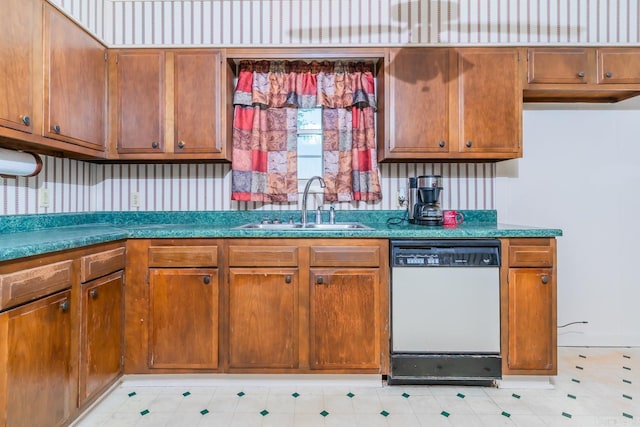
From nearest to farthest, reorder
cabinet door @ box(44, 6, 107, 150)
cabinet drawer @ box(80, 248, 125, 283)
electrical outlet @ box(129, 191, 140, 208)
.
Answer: cabinet drawer @ box(80, 248, 125, 283), cabinet door @ box(44, 6, 107, 150), electrical outlet @ box(129, 191, 140, 208)

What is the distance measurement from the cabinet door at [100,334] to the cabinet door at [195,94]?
104 centimetres

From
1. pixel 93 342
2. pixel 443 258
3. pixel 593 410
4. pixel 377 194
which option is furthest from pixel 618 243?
pixel 93 342

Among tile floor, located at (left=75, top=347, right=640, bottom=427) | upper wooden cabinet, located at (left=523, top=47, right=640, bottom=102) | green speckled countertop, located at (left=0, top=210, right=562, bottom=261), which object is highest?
upper wooden cabinet, located at (left=523, top=47, right=640, bottom=102)

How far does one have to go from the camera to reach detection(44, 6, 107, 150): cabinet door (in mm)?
1851

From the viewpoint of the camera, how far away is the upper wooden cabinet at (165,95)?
237cm

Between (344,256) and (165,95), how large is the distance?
164 cm

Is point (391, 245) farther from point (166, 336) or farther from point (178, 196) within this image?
point (178, 196)

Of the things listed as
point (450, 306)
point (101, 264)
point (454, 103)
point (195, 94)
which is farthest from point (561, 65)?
point (101, 264)

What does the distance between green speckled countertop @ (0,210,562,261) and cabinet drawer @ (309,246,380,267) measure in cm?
8

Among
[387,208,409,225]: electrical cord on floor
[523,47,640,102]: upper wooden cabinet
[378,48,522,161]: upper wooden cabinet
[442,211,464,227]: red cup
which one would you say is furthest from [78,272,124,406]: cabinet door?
[523,47,640,102]: upper wooden cabinet

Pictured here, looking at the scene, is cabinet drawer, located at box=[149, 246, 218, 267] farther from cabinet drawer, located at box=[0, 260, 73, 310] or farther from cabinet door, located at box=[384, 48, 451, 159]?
cabinet door, located at box=[384, 48, 451, 159]

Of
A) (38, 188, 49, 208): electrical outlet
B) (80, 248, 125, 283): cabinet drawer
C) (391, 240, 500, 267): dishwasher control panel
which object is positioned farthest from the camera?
(38, 188, 49, 208): electrical outlet

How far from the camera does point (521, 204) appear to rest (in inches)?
107

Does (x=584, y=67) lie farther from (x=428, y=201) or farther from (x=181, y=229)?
(x=181, y=229)
